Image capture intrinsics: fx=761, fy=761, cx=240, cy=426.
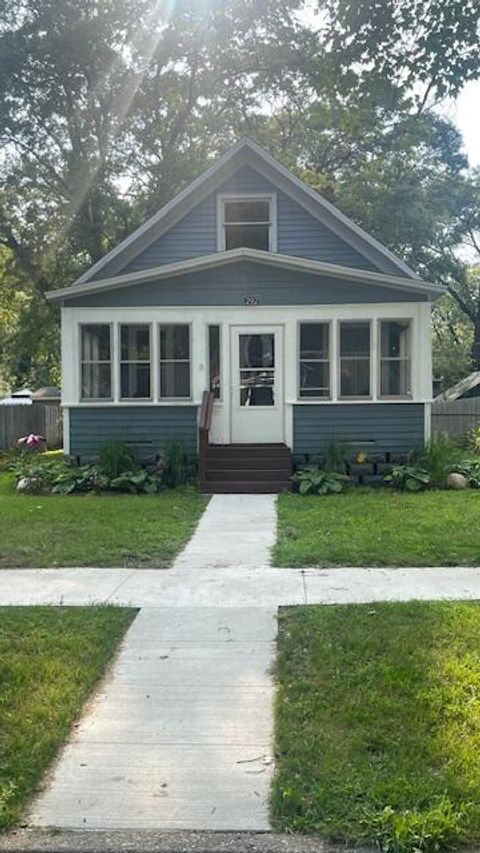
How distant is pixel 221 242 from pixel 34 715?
1236 centimetres

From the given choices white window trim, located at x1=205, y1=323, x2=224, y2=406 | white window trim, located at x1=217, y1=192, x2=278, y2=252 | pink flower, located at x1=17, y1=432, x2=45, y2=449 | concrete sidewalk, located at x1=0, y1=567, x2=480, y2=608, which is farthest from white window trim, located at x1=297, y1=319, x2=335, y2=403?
pink flower, located at x1=17, y1=432, x2=45, y2=449

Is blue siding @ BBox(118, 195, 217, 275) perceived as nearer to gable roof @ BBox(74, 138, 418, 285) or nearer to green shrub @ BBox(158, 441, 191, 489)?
gable roof @ BBox(74, 138, 418, 285)

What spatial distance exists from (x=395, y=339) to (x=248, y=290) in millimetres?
2868

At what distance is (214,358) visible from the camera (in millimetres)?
14086

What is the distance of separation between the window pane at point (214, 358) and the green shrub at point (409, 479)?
355 cm

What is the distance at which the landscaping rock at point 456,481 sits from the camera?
41.1 ft

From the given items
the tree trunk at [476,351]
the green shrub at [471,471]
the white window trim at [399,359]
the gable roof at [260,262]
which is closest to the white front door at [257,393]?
the gable roof at [260,262]

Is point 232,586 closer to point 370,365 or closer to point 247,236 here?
point 370,365

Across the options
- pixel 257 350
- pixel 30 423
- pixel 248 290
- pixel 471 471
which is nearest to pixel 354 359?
pixel 257 350

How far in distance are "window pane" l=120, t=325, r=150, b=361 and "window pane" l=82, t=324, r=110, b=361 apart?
0.32 metres

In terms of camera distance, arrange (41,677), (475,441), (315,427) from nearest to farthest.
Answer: (41,677) → (315,427) → (475,441)

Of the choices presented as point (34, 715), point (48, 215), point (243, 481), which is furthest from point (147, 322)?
point (48, 215)

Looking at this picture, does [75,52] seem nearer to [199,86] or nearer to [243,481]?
[199,86]

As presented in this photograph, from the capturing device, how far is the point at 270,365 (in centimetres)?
1399
